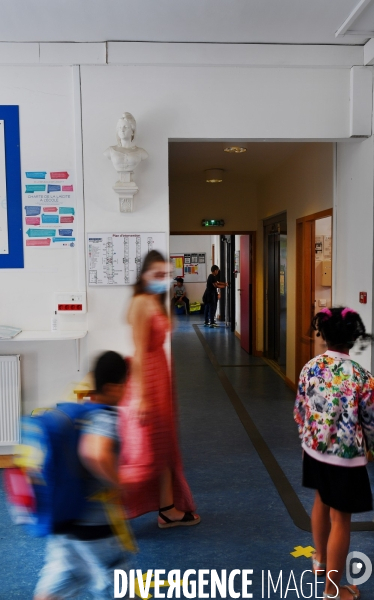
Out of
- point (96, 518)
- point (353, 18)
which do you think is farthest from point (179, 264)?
point (96, 518)

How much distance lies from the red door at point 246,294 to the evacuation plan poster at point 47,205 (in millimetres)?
5591

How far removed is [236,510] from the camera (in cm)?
340

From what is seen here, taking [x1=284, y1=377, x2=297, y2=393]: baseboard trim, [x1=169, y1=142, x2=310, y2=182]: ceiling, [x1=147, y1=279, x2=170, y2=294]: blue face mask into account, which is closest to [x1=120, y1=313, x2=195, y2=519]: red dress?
[x1=147, y1=279, x2=170, y2=294]: blue face mask

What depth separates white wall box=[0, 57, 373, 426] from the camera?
3867mm

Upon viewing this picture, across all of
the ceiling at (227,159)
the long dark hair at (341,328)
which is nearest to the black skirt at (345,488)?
the long dark hair at (341,328)

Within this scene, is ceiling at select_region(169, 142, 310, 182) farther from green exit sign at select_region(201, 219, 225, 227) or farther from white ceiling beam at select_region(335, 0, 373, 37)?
white ceiling beam at select_region(335, 0, 373, 37)

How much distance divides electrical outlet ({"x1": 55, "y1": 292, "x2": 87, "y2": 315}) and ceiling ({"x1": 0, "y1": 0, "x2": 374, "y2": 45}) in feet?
6.12

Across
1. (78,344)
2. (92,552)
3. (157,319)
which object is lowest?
(92,552)

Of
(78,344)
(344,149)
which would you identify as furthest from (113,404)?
(344,149)

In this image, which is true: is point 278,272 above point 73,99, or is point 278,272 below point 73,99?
below

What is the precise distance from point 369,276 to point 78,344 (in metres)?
2.30

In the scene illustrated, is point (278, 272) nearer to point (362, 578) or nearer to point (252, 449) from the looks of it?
point (252, 449)

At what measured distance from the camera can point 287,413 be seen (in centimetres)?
558

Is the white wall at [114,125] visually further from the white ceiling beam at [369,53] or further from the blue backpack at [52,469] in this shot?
the blue backpack at [52,469]
